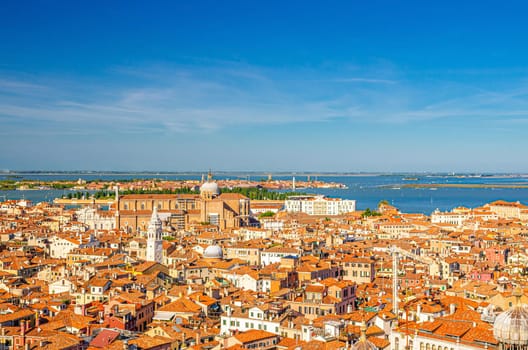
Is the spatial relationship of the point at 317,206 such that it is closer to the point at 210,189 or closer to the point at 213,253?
the point at 210,189

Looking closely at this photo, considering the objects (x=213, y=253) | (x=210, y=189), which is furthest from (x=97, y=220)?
(x=213, y=253)

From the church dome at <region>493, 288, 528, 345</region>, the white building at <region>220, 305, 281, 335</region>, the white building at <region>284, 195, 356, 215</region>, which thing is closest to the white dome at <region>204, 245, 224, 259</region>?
the white building at <region>220, 305, 281, 335</region>

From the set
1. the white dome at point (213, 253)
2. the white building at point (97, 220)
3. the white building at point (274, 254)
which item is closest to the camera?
the white dome at point (213, 253)

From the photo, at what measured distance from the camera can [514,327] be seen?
7531 millimetres

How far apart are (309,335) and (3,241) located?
26781mm

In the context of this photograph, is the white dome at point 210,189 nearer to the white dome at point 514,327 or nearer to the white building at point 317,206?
the white building at point 317,206

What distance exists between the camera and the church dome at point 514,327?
7496 millimetres

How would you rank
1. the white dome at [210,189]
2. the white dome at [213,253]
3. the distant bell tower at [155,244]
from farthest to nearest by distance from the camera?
the white dome at [210,189] < the distant bell tower at [155,244] < the white dome at [213,253]

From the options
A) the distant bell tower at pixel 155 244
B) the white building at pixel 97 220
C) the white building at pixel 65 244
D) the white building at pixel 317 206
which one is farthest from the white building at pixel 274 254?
the white building at pixel 317 206

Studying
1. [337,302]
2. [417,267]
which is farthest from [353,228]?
[337,302]

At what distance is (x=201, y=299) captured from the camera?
1630cm

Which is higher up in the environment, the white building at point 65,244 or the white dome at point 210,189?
the white dome at point 210,189

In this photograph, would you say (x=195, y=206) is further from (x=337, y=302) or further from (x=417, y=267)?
(x=337, y=302)

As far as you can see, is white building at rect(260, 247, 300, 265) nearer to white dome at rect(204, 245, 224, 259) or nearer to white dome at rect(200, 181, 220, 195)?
white dome at rect(204, 245, 224, 259)
